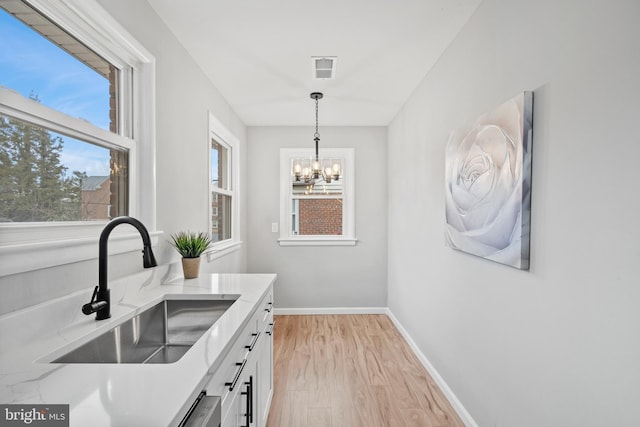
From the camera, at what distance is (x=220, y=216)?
342 cm

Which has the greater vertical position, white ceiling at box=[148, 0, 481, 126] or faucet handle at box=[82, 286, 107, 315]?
white ceiling at box=[148, 0, 481, 126]

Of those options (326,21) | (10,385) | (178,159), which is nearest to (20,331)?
(10,385)

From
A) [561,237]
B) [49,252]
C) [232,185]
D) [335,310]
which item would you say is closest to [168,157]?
[49,252]

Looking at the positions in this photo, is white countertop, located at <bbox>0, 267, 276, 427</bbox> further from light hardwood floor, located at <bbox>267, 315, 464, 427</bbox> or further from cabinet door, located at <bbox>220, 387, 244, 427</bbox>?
light hardwood floor, located at <bbox>267, 315, 464, 427</bbox>

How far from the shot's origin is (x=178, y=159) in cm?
218

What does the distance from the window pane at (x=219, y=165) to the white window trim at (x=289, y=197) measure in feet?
2.77

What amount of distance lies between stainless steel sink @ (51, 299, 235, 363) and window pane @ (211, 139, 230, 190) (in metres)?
1.71

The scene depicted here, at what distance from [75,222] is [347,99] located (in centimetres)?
267

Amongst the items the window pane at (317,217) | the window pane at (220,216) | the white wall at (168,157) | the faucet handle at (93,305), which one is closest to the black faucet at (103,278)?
the faucet handle at (93,305)

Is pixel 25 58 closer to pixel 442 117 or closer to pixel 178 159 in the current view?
pixel 178 159

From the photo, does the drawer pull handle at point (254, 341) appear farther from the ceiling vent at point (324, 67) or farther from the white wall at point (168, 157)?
the ceiling vent at point (324, 67)

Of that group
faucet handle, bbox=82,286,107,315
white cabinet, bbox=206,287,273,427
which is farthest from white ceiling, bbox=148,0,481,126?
white cabinet, bbox=206,287,273,427

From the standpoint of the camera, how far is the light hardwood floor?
2.11 metres
